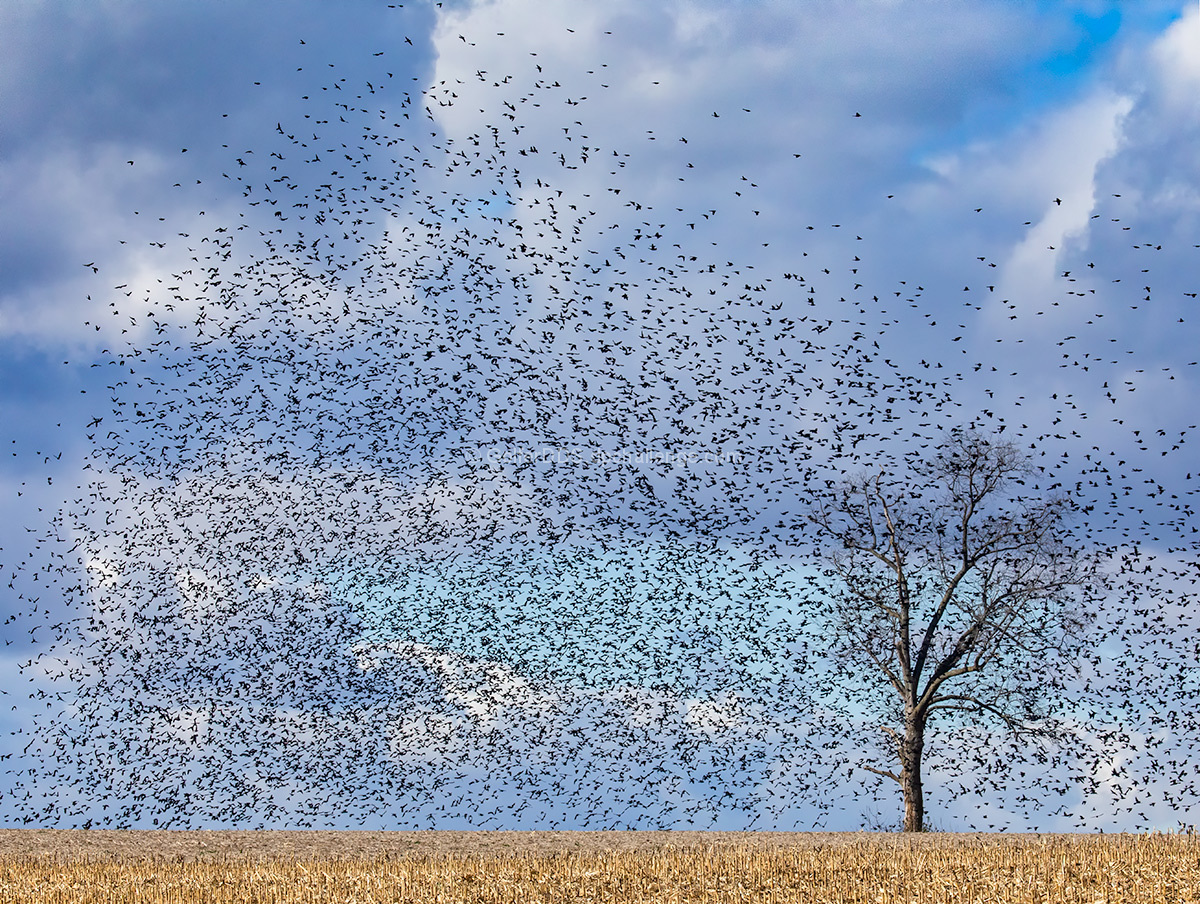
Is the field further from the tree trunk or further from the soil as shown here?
the tree trunk

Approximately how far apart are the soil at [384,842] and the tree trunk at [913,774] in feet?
12.1

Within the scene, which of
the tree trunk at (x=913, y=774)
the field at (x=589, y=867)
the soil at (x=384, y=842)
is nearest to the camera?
the field at (x=589, y=867)

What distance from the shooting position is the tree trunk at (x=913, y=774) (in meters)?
29.0

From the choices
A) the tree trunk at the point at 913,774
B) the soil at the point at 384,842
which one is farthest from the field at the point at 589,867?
the tree trunk at the point at 913,774

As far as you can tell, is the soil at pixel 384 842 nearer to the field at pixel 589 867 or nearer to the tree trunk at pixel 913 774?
the field at pixel 589 867

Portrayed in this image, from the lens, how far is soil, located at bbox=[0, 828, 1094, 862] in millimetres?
21766

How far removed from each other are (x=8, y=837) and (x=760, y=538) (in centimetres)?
1747

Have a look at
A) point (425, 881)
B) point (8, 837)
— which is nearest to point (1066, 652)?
point (425, 881)

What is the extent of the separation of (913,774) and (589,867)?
531 inches

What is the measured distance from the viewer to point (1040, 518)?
29.7 meters

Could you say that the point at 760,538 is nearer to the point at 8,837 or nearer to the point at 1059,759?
the point at 1059,759

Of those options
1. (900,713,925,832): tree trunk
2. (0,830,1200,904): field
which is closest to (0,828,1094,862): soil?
(0,830,1200,904): field

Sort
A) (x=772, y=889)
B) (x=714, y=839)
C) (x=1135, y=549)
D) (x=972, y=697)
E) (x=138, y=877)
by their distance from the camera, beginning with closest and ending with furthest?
(x=772, y=889), (x=138, y=877), (x=714, y=839), (x=1135, y=549), (x=972, y=697)

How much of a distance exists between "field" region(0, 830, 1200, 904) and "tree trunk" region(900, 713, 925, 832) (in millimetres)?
4342
